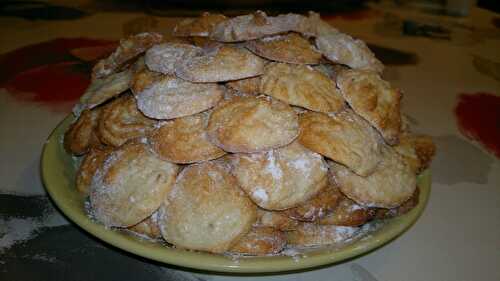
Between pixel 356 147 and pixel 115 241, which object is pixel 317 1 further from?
pixel 115 241

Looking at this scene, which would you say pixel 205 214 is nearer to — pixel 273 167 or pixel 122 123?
pixel 273 167

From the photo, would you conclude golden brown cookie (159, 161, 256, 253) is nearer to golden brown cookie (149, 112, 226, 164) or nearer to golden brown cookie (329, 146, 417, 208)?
golden brown cookie (149, 112, 226, 164)

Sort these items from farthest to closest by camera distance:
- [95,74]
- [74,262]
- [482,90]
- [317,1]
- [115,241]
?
[317,1]
[482,90]
[95,74]
[74,262]
[115,241]

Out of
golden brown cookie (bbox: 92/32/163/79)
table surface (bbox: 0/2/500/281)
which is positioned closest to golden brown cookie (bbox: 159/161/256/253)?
table surface (bbox: 0/2/500/281)

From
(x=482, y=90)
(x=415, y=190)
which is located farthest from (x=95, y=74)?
(x=482, y=90)

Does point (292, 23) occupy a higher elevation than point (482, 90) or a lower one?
higher

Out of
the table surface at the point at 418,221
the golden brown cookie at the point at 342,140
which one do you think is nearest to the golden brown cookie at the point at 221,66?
the golden brown cookie at the point at 342,140

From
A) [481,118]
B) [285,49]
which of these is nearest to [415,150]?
[285,49]
